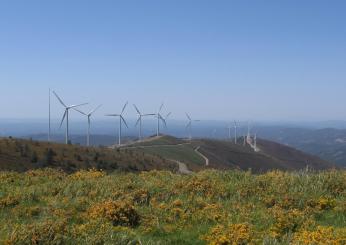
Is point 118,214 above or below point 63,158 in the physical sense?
above

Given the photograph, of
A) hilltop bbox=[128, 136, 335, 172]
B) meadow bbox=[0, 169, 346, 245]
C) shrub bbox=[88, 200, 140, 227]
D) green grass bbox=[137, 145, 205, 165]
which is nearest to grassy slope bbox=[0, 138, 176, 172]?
green grass bbox=[137, 145, 205, 165]

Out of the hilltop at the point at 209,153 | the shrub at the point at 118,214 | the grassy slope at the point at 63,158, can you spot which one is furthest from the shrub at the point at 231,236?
the hilltop at the point at 209,153

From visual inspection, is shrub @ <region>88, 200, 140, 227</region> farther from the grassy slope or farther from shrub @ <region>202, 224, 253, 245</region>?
the grassy slope

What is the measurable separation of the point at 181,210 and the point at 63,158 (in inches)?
2310

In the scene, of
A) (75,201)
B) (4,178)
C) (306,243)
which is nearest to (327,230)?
(306,243)

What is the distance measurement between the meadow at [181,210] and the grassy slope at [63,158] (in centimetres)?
4035

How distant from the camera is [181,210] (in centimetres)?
1398

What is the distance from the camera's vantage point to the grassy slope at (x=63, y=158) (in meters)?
61.2

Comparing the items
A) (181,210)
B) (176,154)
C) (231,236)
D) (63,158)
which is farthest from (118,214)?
(176,154)

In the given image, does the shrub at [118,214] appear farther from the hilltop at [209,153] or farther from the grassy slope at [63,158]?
the hilltop at [209,153]

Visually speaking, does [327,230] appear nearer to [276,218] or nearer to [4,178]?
[276,218]

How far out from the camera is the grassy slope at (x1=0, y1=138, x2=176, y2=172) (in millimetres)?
61188

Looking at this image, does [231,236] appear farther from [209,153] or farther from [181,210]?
[209,153]

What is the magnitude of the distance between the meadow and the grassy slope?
40.4 meters
